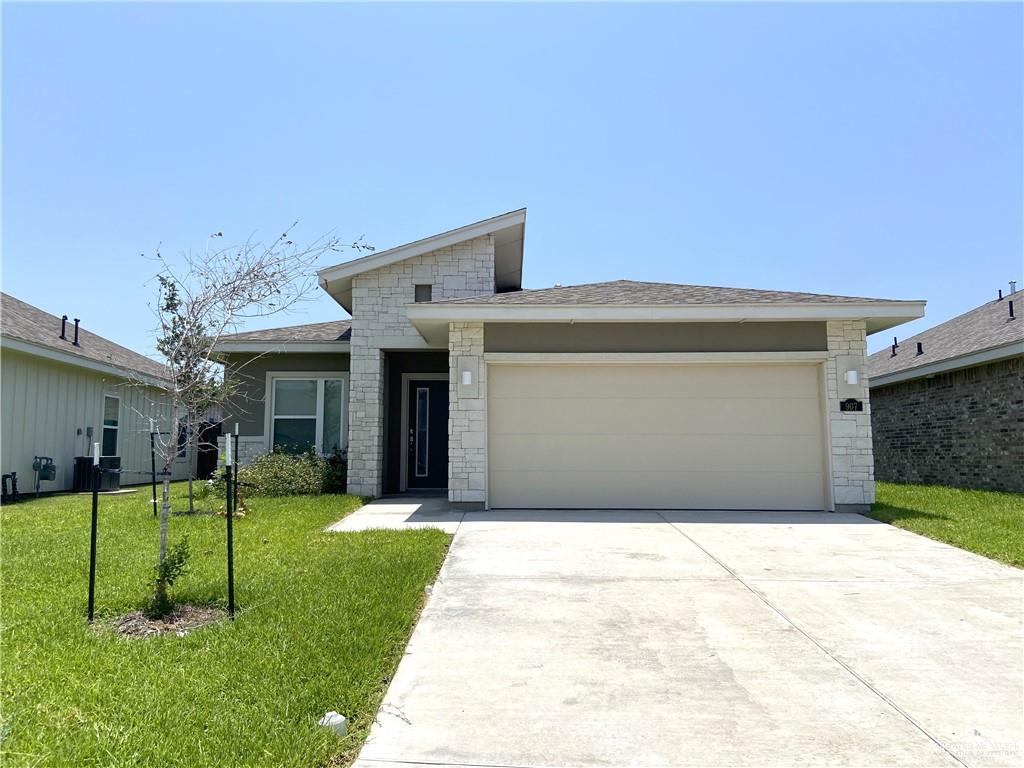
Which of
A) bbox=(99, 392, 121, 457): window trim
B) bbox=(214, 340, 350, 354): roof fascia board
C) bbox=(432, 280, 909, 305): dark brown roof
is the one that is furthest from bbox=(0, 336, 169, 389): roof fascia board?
bbox=(432, 280, 909, 305): dark brown roof

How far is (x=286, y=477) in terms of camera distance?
37.2 ft

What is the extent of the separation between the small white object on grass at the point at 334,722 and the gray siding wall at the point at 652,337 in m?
7.35

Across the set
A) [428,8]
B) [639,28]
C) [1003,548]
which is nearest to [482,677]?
[1003,548]

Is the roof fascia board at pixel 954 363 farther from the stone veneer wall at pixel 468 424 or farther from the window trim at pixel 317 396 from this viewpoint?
the window trim at pixel 317 396

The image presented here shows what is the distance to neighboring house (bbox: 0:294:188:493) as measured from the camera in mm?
11734

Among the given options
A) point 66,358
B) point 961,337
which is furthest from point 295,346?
point 961,337

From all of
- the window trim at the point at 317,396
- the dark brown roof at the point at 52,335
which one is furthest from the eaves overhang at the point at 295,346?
the dark brown roof at the point at 52,335

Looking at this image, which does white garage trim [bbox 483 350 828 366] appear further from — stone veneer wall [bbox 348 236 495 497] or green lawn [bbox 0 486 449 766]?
green lawn [bbox 0 486 449 766]

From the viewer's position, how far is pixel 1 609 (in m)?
4.45

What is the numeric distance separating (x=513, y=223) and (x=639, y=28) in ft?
13.4

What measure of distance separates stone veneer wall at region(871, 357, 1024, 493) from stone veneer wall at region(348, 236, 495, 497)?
10228 millimetres

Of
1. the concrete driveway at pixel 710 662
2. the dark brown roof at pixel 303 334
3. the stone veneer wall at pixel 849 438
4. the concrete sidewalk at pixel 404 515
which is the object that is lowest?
the concrete driveway at pixel 710 662

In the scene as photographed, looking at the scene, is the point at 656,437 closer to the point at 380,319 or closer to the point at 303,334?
the point at 380,319

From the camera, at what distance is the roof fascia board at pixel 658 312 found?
935 cm
